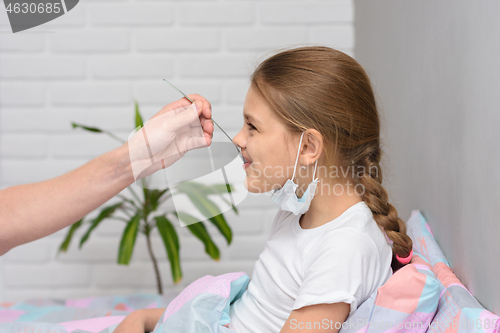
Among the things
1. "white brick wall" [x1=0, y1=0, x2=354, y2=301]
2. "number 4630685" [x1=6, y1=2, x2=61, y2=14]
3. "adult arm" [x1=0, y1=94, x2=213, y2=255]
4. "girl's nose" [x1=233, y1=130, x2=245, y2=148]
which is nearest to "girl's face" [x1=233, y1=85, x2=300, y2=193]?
"girl's nose" [x1=233, y1=130, x2=245, y2=148]

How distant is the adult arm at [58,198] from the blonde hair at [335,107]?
36cm

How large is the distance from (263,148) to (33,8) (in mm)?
1501

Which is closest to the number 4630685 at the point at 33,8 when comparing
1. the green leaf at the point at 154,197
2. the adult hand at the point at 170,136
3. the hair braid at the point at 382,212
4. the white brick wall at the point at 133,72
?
the white brick wall at the point at 133,72

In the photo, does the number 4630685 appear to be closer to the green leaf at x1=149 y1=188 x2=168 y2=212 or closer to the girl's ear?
the green leaf at x1=149 y1=188 x2=168 y2=212

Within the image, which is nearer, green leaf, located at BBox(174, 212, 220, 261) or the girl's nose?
the girl's nose

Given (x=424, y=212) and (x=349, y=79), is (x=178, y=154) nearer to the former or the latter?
(x=349, y=79)

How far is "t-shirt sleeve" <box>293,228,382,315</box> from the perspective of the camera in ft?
2.47

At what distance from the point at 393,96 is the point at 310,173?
0.61 metres

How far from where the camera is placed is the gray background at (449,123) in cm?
71

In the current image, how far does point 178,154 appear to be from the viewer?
950 millimetres

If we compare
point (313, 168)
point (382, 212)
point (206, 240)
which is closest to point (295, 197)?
point (313, 168)

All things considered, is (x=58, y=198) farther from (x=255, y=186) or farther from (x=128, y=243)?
(x=128, y=243)

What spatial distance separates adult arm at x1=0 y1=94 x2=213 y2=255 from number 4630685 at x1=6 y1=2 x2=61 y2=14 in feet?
3.91

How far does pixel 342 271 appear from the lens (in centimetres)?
76
